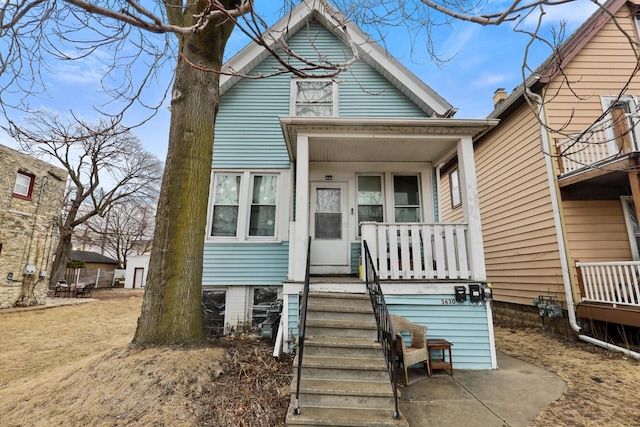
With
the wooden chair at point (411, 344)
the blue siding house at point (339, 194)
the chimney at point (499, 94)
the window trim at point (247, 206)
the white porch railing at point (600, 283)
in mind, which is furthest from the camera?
the chimney at point (499, 94)

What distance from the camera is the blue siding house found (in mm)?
4762

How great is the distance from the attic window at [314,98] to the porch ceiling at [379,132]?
1912mm

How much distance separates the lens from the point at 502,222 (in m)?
9.02

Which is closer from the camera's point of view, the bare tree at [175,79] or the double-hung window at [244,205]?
the bare tree at [175,79]

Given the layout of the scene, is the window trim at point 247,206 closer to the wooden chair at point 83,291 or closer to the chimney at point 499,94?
the chimney at point 499,94

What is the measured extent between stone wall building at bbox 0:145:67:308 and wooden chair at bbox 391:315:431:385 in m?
15.6

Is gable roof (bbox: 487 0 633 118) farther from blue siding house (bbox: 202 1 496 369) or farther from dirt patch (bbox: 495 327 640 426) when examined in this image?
dirt patch (bbox: 495 327 640 426)

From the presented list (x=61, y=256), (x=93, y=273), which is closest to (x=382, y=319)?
(x=61, y=256)

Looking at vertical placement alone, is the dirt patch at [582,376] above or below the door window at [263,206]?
below

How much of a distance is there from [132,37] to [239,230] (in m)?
3.93

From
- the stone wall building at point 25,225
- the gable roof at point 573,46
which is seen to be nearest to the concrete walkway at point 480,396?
the gable roof at point 573,46

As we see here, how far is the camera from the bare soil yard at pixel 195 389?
9.80 ft

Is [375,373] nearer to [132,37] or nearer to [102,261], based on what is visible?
[132,37]

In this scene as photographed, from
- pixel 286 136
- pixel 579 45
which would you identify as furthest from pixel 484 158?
pixel 286 136
